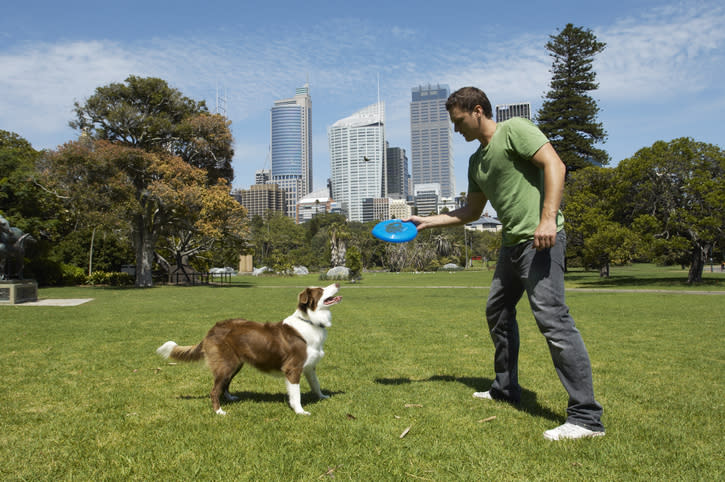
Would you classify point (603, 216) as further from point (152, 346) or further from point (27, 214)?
point (27, 214)

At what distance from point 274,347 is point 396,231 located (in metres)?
1.72

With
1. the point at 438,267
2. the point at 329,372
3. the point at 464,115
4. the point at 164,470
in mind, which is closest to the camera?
the point at 164,470

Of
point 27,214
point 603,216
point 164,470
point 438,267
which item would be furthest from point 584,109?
point 164,470

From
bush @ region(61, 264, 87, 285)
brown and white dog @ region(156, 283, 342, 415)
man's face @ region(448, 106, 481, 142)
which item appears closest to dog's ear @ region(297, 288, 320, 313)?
brown and white dog @ region(156, 283, 342, 415)

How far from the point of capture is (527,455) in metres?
3.08

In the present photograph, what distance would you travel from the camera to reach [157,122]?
28500 mm

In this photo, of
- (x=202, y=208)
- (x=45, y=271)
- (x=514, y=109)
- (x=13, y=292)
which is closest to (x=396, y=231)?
(x=13, y=292)

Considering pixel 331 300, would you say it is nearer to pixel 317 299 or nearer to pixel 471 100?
pixel 317 299

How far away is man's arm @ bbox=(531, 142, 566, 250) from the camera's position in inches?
132

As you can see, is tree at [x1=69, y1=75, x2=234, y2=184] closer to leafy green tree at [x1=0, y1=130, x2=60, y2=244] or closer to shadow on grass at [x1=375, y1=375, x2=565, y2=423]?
leafy green tree at [x1=0, y1=130, x2=60, y2=244]

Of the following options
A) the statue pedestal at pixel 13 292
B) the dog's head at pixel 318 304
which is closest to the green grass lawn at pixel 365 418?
the dog's head at pixel 318 304

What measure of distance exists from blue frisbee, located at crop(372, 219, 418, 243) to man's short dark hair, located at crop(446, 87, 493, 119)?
1383 millimetres

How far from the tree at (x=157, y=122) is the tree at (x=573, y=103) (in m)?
26.8

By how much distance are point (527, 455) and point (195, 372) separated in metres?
4.04
